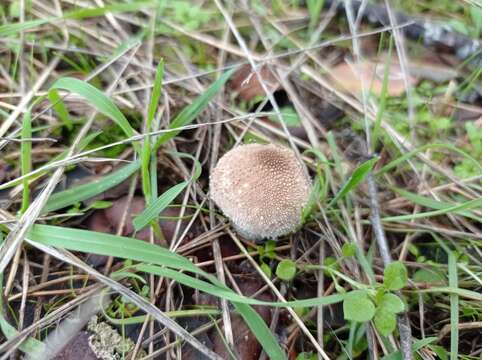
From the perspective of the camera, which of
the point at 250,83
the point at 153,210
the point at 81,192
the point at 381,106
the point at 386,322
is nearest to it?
the point at 386,322

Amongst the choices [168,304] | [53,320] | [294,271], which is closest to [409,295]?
[294,271]

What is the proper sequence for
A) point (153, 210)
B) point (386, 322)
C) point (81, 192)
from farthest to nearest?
1. point (81, 192)
2. point (153, 210)
3. point (386, 322)

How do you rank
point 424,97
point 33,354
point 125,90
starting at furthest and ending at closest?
point 424,97 < point 125,90 < point 33,354

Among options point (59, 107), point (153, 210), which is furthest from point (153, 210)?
point (59, 107)

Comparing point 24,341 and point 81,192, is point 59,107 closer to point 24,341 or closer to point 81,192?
point 81,192

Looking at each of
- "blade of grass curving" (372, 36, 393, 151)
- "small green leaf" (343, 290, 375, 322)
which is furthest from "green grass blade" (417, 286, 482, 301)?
"blade of grass curving" (372, 36, 393, 151)

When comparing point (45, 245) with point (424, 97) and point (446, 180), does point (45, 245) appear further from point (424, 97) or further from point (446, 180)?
point (424, 97)
